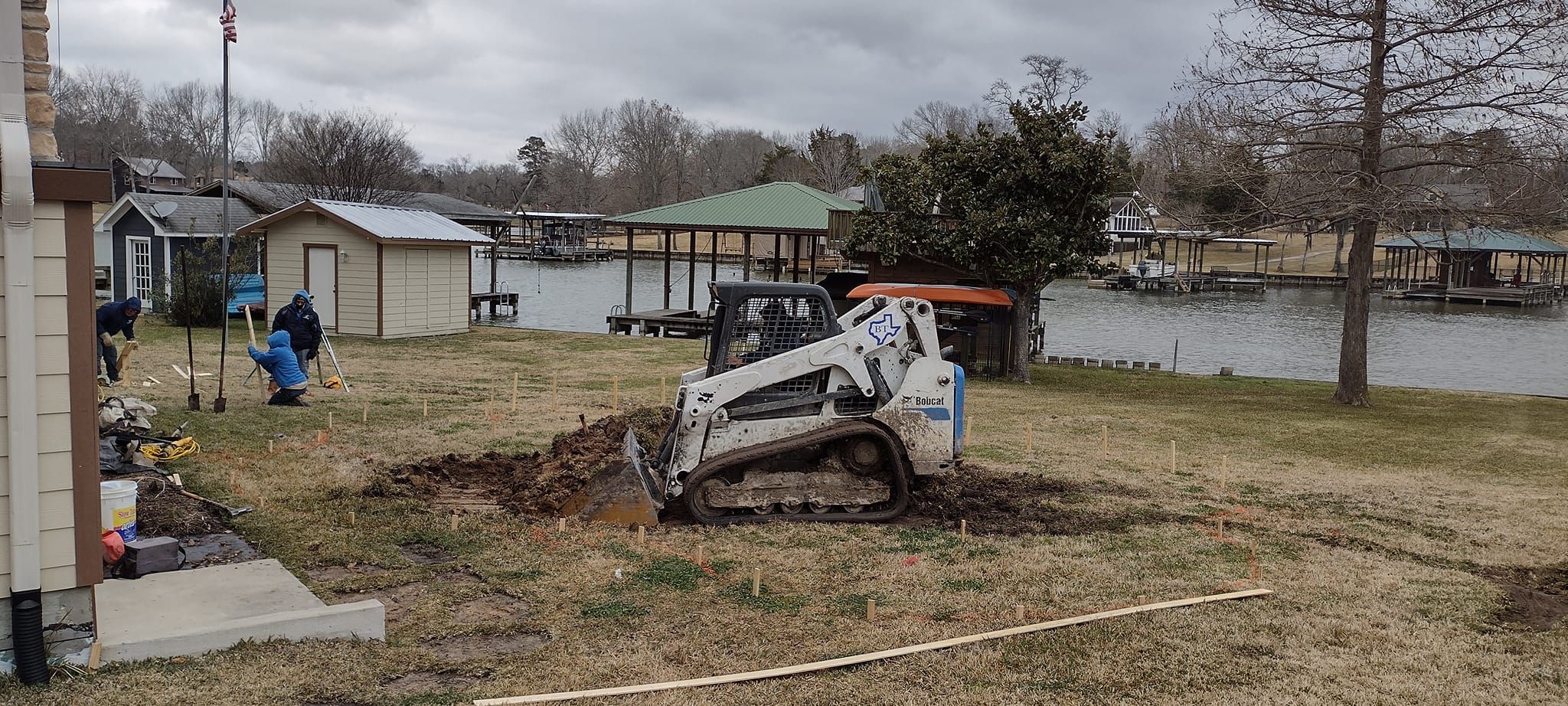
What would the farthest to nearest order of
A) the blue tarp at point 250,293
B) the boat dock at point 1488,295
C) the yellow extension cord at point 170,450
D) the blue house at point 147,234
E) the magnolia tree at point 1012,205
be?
the boat dock at point 1488,295, the blue house at point 147,234, the blue tarp at point 250,293, the magnolia tree at point 1012,205, the yellow extension cord at point 170,450

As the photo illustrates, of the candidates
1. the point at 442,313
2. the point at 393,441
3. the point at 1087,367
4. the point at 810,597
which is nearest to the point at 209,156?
the point at 442,313

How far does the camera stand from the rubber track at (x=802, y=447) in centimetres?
949

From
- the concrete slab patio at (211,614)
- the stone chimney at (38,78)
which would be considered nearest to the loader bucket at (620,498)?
the concrete slab patio at (211,614)

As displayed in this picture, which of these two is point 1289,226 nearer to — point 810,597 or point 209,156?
point 810,597

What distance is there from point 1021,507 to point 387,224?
63.9 feet

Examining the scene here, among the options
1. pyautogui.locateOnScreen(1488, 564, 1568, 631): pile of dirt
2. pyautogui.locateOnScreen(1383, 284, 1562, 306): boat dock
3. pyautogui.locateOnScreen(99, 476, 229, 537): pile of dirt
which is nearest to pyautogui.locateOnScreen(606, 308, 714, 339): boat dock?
pyautogui.locateOnScreen(99, 476, 229, 537): pile of dirt

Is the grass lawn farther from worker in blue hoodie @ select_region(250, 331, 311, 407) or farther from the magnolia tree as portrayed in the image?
the magnolia tree

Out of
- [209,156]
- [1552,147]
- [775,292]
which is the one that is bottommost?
[775,292]

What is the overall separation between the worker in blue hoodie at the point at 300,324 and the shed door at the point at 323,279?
10.5m

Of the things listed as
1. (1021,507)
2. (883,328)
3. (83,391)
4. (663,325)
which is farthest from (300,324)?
(663,325)

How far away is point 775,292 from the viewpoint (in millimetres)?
Result: 9836

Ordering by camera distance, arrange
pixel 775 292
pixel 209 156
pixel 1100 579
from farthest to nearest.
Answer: pixel 209 156
pixel 775 292
pixel 1100 579

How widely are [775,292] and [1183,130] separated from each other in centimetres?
1342

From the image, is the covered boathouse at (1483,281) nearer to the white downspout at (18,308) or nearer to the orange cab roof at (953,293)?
the orange cab roof at (953,293)
